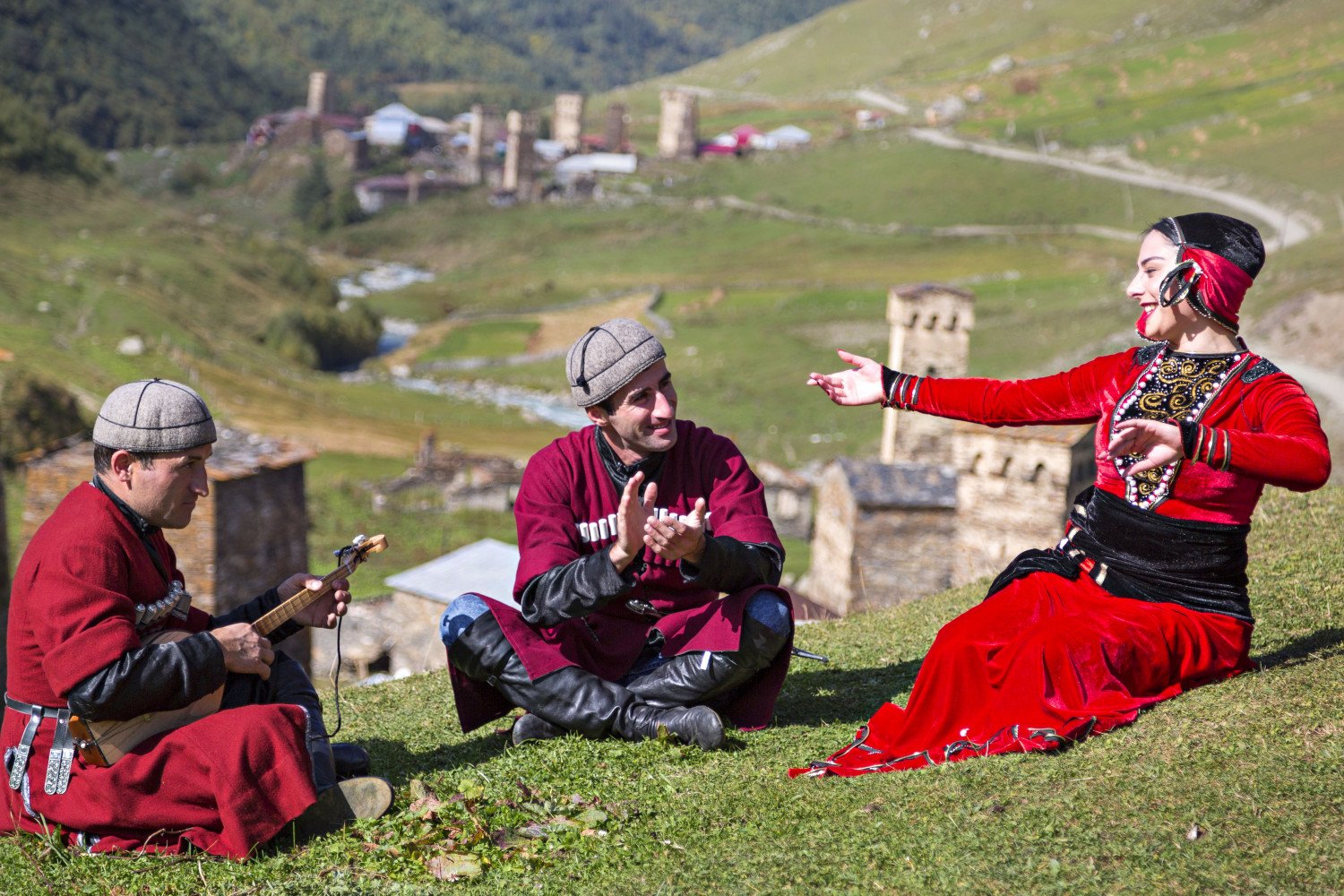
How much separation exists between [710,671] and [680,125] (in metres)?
116

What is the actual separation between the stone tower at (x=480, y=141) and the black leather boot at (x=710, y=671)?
112 m

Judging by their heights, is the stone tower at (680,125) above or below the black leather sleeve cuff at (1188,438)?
above

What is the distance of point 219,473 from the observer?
1644cm

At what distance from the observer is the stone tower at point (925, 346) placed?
19281mm

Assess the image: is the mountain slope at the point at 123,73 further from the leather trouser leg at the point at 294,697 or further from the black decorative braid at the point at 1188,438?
the black decorative braid at the point at 1188,438

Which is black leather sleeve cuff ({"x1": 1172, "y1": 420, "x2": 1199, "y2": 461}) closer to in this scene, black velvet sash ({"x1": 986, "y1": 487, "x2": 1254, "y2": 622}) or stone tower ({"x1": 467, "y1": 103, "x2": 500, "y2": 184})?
black velvet sash ({"x1": 986, "y1": 487, "x2": 1254, "y2": 622})

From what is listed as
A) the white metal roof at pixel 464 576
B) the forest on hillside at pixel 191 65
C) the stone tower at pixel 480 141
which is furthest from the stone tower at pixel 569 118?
the white metal roof at pixel 464 576

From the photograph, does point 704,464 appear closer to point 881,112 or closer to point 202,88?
point 881,112

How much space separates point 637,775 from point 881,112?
12478 centimetres

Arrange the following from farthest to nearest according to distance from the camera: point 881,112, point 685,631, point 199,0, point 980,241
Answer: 1. point 199,0
2. point 881,112
3. point 980,241
4. point 685,631

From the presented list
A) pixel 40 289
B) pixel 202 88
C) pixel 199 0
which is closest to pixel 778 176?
pixel 40 289

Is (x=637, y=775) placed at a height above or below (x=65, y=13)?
below

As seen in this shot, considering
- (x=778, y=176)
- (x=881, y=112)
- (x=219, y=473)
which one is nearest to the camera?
(x=219, y=473)

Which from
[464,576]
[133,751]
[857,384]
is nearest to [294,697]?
[133,751]
